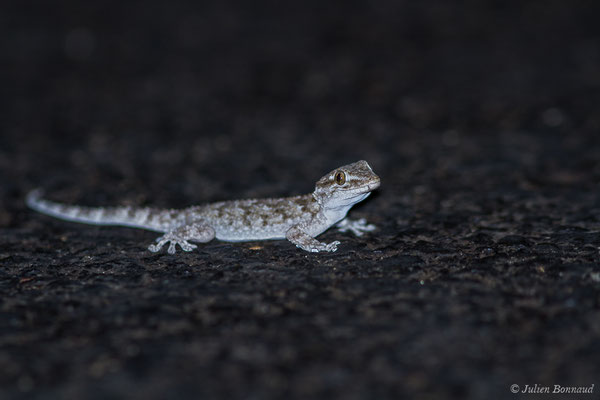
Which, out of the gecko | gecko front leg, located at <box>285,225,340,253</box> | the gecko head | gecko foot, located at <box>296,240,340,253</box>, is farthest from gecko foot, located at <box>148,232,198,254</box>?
the gecko head

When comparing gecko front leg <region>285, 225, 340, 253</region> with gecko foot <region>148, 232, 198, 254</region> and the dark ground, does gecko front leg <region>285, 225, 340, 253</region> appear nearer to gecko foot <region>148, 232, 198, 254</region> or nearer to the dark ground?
the dark ground

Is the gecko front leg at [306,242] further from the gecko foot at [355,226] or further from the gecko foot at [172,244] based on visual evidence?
the gecko foot at [172,244]

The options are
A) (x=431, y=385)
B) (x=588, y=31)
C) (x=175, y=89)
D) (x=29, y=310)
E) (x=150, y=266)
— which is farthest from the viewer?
(x=588, y=31)

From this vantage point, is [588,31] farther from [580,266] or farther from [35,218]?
[35,218]

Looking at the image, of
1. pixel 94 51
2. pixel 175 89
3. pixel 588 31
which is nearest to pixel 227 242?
pixel 175 89

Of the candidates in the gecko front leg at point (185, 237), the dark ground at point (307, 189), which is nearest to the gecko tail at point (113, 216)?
the dark ground at point (307, 189)

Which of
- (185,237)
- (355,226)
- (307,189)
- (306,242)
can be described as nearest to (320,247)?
(306,242)

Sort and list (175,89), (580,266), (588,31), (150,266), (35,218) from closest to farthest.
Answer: (580,266), (150,266), (35,218), (175,89), (588,31)
